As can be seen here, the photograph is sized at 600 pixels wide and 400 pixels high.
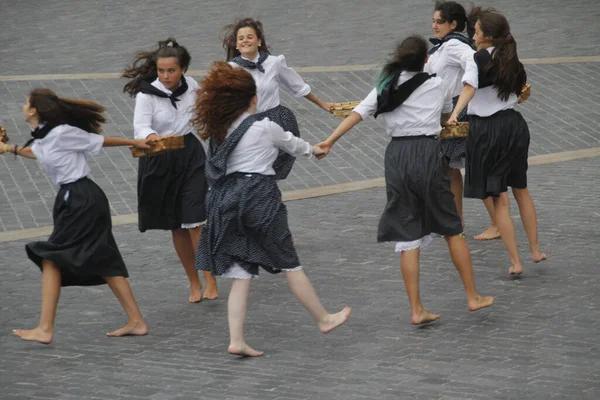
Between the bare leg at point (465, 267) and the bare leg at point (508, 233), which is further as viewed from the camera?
the bare leg at point (508, 233)

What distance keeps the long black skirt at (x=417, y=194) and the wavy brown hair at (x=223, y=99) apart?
1.05 meters

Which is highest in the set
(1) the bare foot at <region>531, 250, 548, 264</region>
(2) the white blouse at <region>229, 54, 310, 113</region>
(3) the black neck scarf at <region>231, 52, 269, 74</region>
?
(3) the black neck scarf at <region>231, 52, 269, 74</region>

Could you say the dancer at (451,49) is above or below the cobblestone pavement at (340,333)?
above

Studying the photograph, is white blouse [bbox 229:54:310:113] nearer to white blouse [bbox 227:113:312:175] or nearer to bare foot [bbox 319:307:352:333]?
A: white blouse [bbox 227:113:312:175]

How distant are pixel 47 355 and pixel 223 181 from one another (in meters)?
1.43

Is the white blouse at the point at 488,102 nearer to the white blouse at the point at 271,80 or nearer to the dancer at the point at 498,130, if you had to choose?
the dancer at the point at 498,130

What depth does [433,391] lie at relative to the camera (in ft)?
21.9

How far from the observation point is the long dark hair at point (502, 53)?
8.68 metres

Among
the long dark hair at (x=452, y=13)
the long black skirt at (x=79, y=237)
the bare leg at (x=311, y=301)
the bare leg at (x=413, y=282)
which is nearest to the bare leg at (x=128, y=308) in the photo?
the long black skirt at (x=79, y=237)

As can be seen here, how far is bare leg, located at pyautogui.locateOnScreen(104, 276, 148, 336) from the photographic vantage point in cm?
781

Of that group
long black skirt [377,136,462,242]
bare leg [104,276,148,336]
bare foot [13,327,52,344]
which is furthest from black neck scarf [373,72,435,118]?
bare foot [13,327,52,344]

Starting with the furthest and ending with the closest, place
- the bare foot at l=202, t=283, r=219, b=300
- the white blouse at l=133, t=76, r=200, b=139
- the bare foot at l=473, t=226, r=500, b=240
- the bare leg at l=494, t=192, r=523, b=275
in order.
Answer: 1. the bare foot at l=473, t=226, r=500, b=240
2. the bare leg at l=494, t=192, r=523, b=275
3. the bare foot at l=202, t=283, r=219, b=300
4. the white blouse at l=133, t=76, r=200, b=139

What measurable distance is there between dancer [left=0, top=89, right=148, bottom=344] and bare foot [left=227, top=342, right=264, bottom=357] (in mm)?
→ 911

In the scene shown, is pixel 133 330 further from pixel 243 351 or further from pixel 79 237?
pixel 243 351
